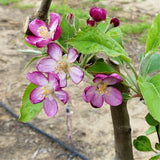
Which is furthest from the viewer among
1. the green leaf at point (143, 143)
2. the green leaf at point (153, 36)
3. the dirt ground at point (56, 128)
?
the dirt ground at point (56, 128)

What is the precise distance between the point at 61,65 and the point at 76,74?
4cm

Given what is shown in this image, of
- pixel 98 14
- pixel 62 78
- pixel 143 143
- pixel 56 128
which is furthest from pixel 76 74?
pixel 56 128

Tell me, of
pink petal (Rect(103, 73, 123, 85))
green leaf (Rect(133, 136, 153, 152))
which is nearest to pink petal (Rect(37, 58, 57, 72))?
pink petal (Rect(103, 73, 123, 85))

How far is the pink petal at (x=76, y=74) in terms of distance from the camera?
0.51 m

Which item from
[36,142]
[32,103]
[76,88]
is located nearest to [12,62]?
[76,88]

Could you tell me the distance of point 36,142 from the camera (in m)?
2.05

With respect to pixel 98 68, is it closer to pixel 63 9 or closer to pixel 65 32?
pixel 65 32

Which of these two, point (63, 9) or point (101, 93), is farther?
point (63, 9)

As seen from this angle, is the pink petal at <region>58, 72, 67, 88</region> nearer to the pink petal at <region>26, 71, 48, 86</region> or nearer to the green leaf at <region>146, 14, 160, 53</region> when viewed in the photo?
the pink petal at <region>26, 71, 48, 86</region>

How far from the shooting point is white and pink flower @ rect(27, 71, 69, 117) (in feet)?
1.70

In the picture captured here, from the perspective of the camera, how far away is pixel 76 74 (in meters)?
0.52

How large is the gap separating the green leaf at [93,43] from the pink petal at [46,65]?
77 mm

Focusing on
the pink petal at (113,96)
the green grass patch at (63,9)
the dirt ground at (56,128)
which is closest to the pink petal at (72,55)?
the pink petal at (113,96)

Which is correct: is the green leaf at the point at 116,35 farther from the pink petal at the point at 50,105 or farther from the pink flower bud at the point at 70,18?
the pink petal at the point at 50,105
